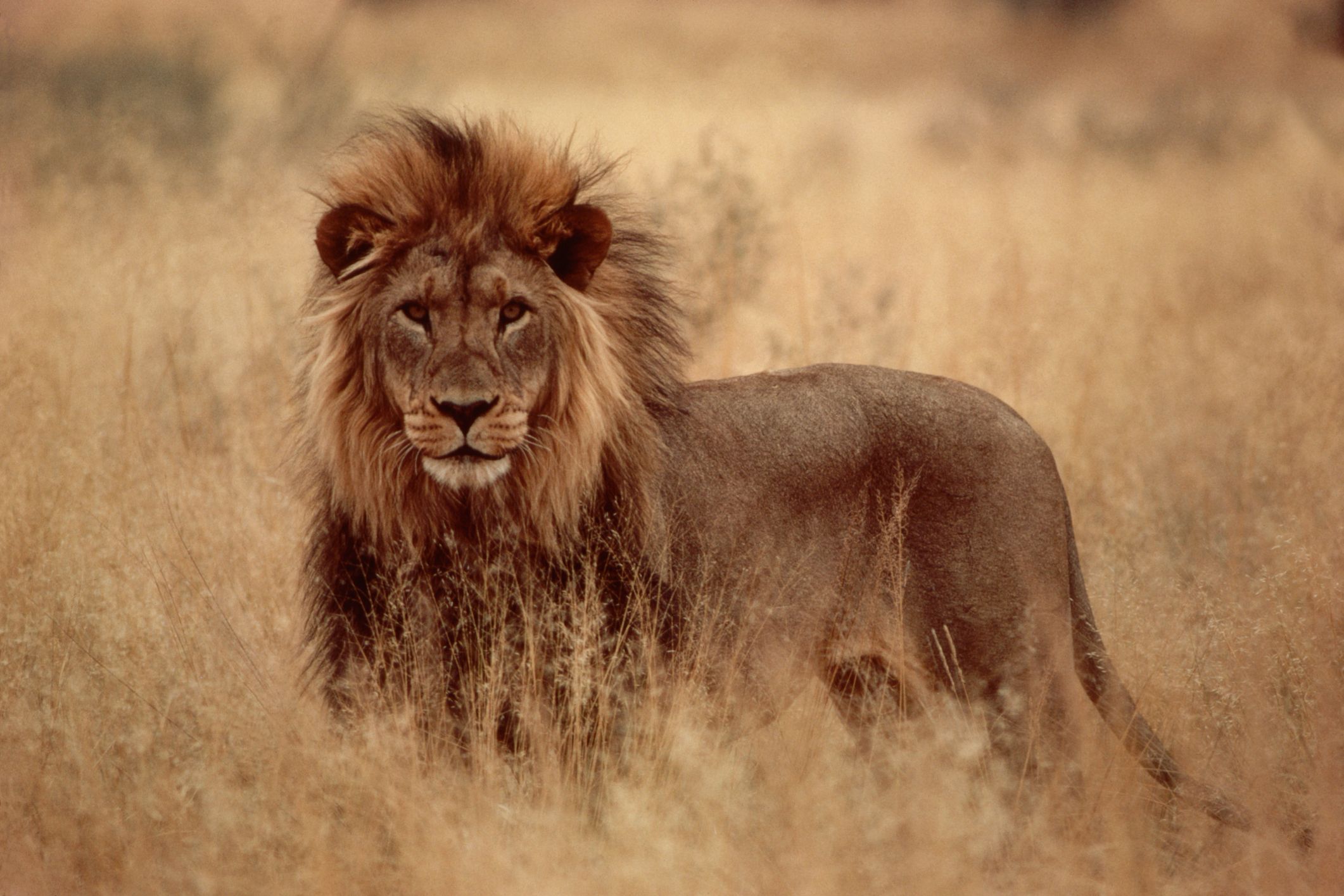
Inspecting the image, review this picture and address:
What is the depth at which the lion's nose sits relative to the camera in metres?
3.71

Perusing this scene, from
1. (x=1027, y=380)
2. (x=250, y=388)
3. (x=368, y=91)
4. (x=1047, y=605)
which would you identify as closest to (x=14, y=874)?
(x=1047, y=605)

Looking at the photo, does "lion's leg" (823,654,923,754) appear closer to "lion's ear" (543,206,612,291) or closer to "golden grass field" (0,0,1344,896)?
"golden grass field" (0,0,1344,896)

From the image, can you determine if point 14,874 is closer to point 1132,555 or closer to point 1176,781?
point 1176,781

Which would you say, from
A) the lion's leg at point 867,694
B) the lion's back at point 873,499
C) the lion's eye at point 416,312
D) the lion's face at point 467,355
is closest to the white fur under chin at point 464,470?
the lion's face at point 467,355

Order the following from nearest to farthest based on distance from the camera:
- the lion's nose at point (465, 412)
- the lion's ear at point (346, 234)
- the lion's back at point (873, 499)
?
the lion's nose at point (465, 412), the lion's ear at point (346, 234), the lion's back at point (873, 499)

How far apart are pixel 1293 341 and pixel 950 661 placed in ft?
16.4

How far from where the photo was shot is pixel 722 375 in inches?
296

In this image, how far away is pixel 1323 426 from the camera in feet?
23.8

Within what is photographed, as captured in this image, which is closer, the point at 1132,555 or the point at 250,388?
the point at 1132,555

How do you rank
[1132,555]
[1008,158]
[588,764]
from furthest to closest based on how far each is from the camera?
[1008,158] → [1132,555] → [588,764]

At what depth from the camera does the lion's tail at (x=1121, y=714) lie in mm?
4094

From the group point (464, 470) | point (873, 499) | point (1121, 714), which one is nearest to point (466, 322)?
point (464, 470)

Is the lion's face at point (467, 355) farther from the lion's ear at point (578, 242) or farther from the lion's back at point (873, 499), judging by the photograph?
the lion's back at point (873, 499)

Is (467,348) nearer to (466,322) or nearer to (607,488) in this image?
(466,322)
